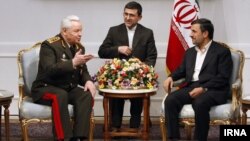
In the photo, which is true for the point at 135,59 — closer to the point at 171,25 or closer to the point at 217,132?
the point at 171,25

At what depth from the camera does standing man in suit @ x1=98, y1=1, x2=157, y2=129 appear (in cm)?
669

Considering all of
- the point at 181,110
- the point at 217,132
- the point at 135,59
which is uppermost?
the point at 135,59

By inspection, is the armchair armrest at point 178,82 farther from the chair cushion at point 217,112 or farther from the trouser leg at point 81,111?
the trouser leg at point 81,111

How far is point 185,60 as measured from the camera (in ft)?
20.9

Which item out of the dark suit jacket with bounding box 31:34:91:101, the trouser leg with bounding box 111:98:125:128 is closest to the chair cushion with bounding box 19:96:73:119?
the dark suit jacket with bounding box 31:34:91:101

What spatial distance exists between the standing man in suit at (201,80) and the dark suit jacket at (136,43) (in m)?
0.58

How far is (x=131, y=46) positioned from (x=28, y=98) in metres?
1.44

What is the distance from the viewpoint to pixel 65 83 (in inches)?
237

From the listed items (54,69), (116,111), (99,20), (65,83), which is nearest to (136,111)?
(116,111)

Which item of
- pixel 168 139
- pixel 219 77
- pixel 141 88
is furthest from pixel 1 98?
pixel 219 77

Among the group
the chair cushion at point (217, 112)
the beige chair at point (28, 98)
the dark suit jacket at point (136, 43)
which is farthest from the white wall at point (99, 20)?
the chair cushion at point (217, 112)

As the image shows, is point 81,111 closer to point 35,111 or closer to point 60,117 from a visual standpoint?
point 60,117

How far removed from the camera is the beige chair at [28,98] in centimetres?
585

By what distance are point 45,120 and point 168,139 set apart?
1424 millimetres
